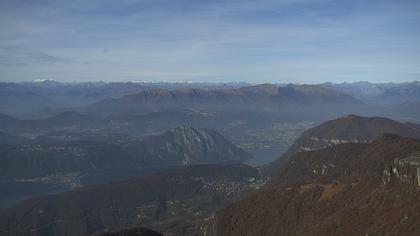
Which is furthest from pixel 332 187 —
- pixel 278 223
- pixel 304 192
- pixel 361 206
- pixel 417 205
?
pixel 417 205

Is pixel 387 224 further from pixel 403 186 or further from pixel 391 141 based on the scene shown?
pixel 391 141

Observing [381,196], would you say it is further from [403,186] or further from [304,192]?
[304,192]

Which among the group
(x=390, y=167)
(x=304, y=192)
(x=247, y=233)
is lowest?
(x=247, y=233)

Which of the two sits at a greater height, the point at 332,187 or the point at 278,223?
the point at 332,187

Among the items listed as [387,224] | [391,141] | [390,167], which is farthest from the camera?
[391,141]

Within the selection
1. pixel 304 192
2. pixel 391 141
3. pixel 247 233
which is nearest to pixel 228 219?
pixel 247 233

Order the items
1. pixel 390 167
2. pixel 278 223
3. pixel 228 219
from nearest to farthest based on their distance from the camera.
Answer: pixel 390 167 < pixel 278 223 < pixel 228 219

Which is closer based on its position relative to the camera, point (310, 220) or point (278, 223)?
point (310, 220)
